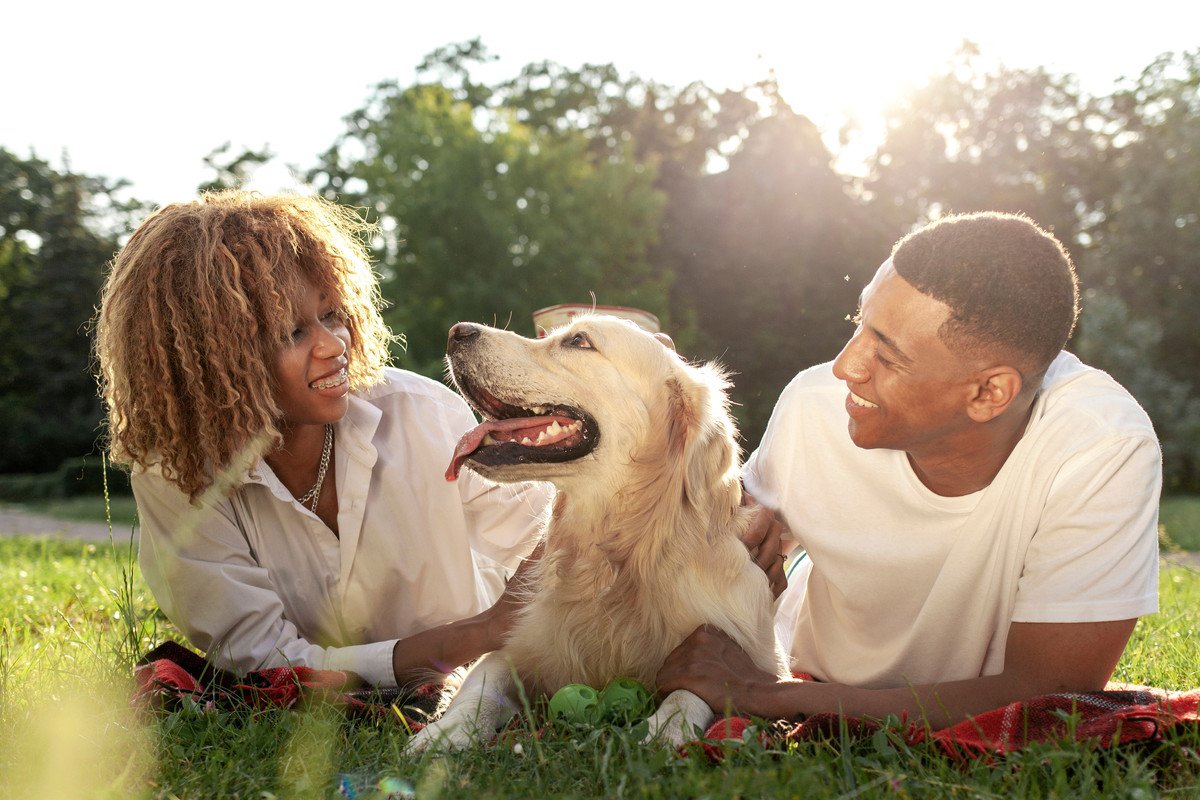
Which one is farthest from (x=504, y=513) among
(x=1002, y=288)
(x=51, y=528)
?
(x=51, y=528)

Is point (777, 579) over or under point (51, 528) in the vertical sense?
over

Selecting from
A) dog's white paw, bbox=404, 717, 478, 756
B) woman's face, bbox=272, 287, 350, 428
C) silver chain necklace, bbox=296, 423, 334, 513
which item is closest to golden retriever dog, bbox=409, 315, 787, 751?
dog's white paw, bbox=404, 717, 478, 756

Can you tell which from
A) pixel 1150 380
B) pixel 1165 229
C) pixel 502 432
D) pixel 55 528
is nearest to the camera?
pixel 502 432

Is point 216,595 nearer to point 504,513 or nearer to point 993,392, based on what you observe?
point 504,513

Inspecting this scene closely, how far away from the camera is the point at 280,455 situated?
12.6 feet

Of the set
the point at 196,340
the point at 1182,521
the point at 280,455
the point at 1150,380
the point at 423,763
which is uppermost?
the point at 196,340

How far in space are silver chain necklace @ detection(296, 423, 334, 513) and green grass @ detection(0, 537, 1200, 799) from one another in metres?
0.89

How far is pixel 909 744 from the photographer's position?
2.50 m

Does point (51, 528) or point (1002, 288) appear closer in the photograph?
point (1002, 288)

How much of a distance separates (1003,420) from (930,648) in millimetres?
776

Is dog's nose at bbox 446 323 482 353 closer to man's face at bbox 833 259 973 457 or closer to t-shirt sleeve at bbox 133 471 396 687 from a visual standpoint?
t-shirt sleeve at bbox 133 471 396 687

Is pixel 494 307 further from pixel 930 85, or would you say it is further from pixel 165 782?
pixel 165 782

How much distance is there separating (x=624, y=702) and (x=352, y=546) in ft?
4.40

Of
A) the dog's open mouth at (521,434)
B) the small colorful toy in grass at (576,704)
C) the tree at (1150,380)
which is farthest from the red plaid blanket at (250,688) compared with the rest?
the tree at (1150,380)
